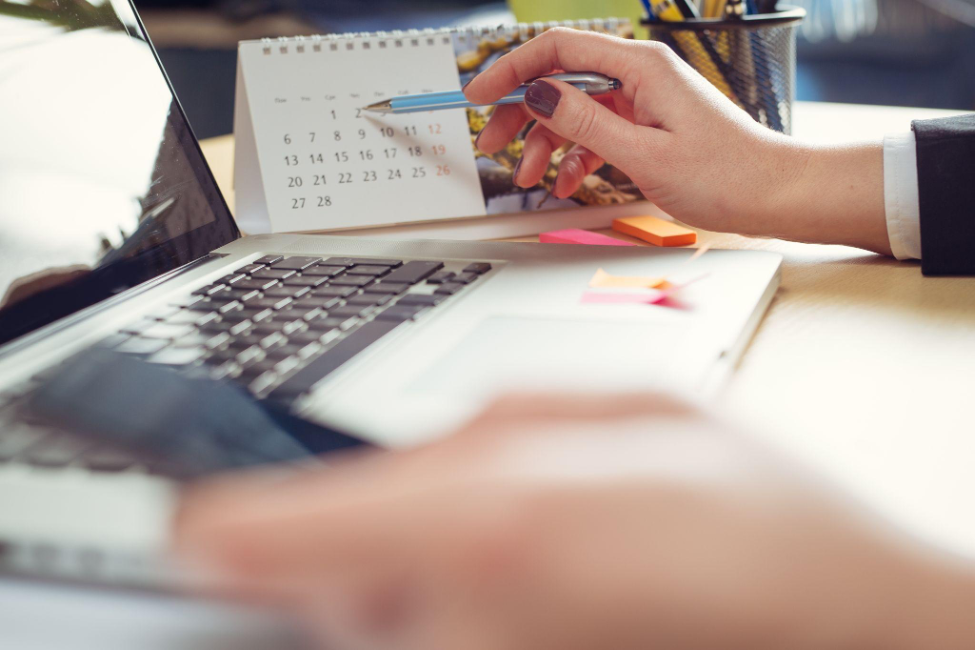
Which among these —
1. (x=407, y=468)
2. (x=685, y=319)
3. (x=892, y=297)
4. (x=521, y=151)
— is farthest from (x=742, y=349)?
(x=521, y=151)

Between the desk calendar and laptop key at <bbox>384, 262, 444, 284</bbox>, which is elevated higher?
the desk calendar

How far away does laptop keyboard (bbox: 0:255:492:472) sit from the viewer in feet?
0.97

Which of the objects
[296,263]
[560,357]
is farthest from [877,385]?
[296,263]

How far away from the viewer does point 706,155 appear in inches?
22.4

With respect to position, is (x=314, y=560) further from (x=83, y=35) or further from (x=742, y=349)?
(x=83, y=35)

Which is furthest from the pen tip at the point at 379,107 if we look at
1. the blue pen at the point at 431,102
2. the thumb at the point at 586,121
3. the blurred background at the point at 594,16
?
the blurred background at the point at 594,16

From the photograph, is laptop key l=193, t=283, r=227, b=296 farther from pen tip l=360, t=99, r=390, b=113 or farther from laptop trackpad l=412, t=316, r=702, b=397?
pen tip l=360, t=99, r=390, b=113

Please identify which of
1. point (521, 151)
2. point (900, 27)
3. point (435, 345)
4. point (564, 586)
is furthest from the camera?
point (900, 27)

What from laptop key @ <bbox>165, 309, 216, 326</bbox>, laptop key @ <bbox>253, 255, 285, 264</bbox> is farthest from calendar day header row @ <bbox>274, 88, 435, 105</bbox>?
laptop key @ <bbox>165, 309, 216, 326</bbox>

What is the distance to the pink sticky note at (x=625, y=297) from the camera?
0.42 metres

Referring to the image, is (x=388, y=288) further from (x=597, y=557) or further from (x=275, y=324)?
(x=597, y=557)

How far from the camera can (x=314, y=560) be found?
0.58 feet

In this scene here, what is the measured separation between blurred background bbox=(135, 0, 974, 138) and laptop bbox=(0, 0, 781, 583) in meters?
0.67

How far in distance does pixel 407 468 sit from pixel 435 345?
0.18 m
